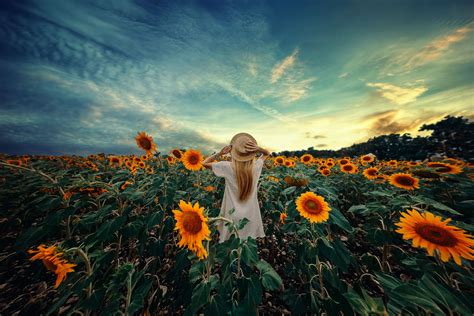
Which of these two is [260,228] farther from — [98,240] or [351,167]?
[351,167]

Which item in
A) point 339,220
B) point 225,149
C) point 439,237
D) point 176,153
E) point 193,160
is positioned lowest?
point 339,220

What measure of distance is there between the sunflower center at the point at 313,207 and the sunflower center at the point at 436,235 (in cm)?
74

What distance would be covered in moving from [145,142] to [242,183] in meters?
1.97

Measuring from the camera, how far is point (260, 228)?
277 centimetres

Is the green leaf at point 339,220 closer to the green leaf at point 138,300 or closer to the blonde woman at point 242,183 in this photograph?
the blonde woman at point 242,183

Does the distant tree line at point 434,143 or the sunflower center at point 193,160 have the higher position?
the distant tree line at point 434,143

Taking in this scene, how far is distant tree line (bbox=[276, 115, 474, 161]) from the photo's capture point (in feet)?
26.3

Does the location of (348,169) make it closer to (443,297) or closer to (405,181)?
(405,181)

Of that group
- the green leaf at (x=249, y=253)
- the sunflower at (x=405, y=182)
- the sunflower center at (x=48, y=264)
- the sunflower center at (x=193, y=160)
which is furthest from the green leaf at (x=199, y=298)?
the sunflower at (x=405, y=182)

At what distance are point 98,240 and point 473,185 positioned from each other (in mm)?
4394

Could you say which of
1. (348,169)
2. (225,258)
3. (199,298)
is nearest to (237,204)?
(225,258)

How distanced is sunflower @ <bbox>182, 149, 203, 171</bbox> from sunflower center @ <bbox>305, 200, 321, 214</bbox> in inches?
80.9

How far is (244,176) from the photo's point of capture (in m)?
2.58

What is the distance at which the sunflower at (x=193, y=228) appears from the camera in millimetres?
1269
